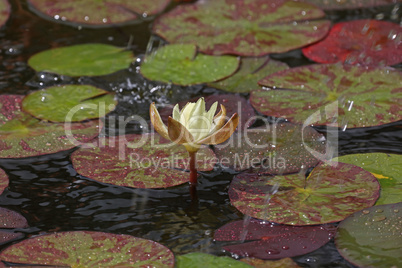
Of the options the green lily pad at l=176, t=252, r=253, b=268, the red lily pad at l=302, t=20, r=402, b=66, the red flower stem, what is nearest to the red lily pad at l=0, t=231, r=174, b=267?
the green lily pad at l=176, t=252, r=253, b=268

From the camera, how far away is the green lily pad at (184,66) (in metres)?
2.52

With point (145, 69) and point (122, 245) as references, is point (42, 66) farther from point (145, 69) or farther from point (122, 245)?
point (122, 245)

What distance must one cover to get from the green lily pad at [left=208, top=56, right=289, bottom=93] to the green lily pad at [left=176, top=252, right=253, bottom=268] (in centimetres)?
109

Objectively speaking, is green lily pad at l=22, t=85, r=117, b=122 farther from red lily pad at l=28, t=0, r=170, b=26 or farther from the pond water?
red lily pad at l=28, t=0, r=170, b=26

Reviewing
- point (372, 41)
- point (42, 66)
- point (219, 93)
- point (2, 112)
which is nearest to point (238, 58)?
point (219, 93)

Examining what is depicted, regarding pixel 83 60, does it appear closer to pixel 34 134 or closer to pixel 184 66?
pixel 184 66

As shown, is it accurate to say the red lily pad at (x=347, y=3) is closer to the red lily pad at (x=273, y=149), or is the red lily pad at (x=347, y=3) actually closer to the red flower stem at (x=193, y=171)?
the red lily pad at (x=273, y=149)

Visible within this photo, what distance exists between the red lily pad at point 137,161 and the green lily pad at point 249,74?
1.82 feet

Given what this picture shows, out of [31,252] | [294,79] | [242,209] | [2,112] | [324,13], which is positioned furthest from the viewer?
[324,13]

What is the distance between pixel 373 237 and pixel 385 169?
15.2 inches

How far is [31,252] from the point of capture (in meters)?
1.51

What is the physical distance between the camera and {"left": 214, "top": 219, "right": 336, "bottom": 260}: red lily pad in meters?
1.53

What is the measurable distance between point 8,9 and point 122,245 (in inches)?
86.6

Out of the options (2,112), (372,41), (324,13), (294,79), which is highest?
(324,13)
